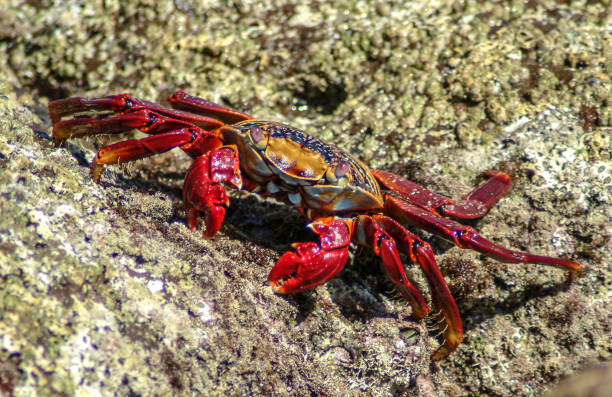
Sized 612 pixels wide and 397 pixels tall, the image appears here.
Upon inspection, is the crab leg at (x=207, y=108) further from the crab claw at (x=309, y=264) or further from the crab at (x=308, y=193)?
the crab claw at (x=309, y=264)

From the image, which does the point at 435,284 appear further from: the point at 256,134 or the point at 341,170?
the point at 256,134

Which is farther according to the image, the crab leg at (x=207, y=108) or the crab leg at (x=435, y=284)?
the crab leg at (x=207, y=108)

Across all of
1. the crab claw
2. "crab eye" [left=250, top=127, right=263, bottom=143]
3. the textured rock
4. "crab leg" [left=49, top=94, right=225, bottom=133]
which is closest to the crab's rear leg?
"crab leg" [left=49, top=94, right=225, bottom=133]

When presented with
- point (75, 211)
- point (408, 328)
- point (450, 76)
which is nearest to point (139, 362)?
point (75, 211)

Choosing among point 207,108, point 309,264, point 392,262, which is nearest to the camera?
point 309,264

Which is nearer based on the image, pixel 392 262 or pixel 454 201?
pixel 392 262

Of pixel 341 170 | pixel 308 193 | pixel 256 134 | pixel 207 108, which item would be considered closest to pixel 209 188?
pixel 256 134

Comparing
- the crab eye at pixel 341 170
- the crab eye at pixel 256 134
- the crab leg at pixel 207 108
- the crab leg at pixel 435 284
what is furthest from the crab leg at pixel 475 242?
the crab leg at pixel 207 108
